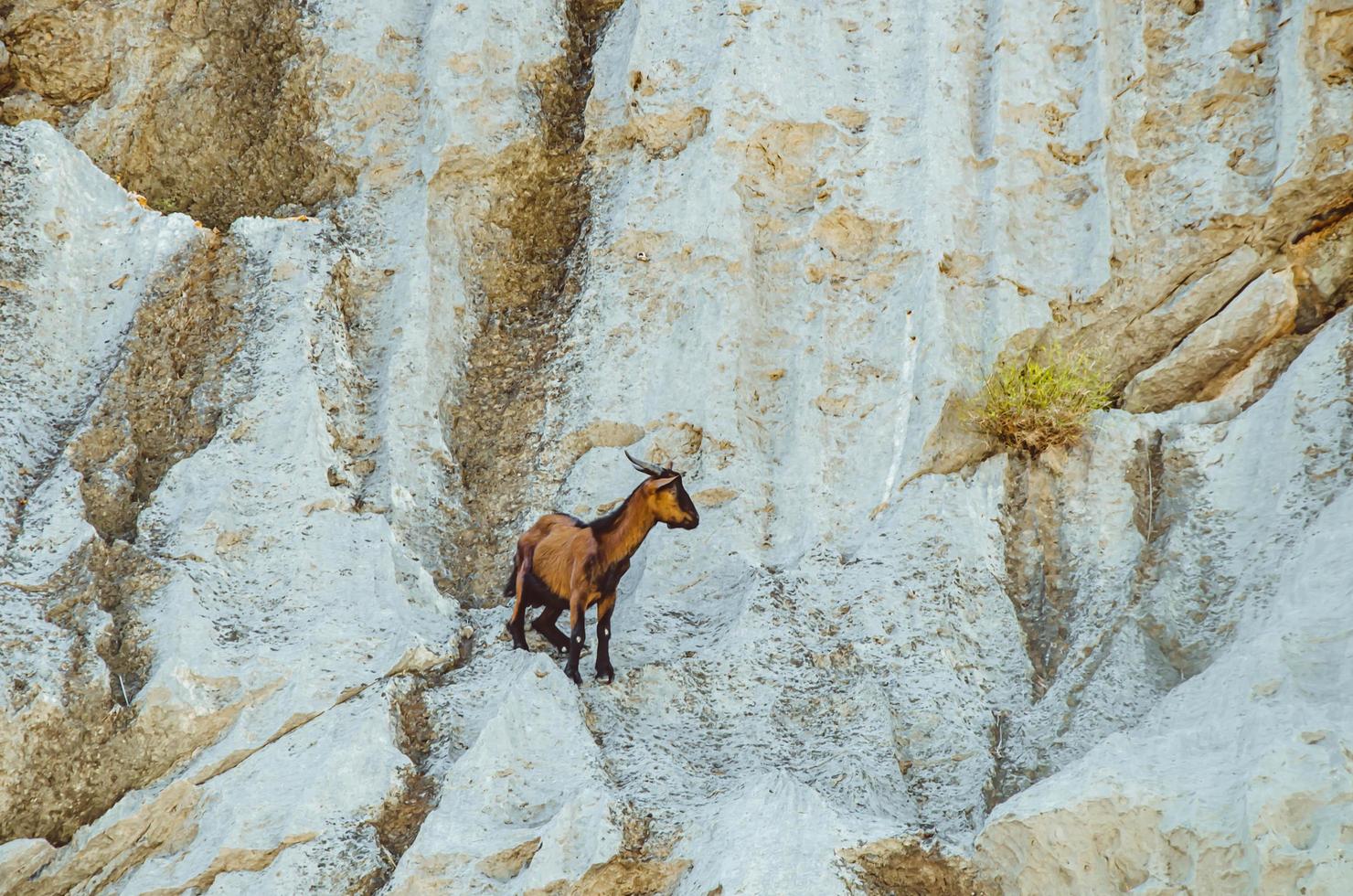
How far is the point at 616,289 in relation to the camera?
7.82m

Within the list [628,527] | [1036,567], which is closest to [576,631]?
Result: [628,527]

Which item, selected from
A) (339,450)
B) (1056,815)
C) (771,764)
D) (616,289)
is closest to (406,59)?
(616,289)

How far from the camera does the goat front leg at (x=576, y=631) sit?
618 centimetres

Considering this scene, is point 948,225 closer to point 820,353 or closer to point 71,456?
point 820,353

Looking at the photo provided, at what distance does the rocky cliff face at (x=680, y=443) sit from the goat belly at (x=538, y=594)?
1.18 ft

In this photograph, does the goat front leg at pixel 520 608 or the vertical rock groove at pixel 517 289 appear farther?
the vertical rock groove at pixel 517 289

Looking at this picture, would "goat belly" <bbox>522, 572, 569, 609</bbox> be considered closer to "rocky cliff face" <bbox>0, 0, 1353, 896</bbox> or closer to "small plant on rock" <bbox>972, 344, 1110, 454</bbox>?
"rocky cliff face" <bbox>0, 0, 1353, 896</bbox>

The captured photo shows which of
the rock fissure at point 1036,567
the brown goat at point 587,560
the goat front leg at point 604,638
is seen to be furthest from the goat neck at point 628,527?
the rock fissure at point 1036,567

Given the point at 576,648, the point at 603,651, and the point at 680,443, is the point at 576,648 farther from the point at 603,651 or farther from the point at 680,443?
the point at 680,443

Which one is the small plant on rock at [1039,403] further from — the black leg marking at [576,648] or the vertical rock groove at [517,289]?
the vertical rock groove at [517,289]

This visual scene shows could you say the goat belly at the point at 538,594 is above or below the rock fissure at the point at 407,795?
above

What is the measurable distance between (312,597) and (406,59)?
396 centimetres

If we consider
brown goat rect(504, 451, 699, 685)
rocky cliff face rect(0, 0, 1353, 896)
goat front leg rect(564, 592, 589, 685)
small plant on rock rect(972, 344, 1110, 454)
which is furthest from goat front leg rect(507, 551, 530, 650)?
small plant on rock rect(972, 344, 1110, 454)

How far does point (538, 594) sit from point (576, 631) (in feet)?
1.14
